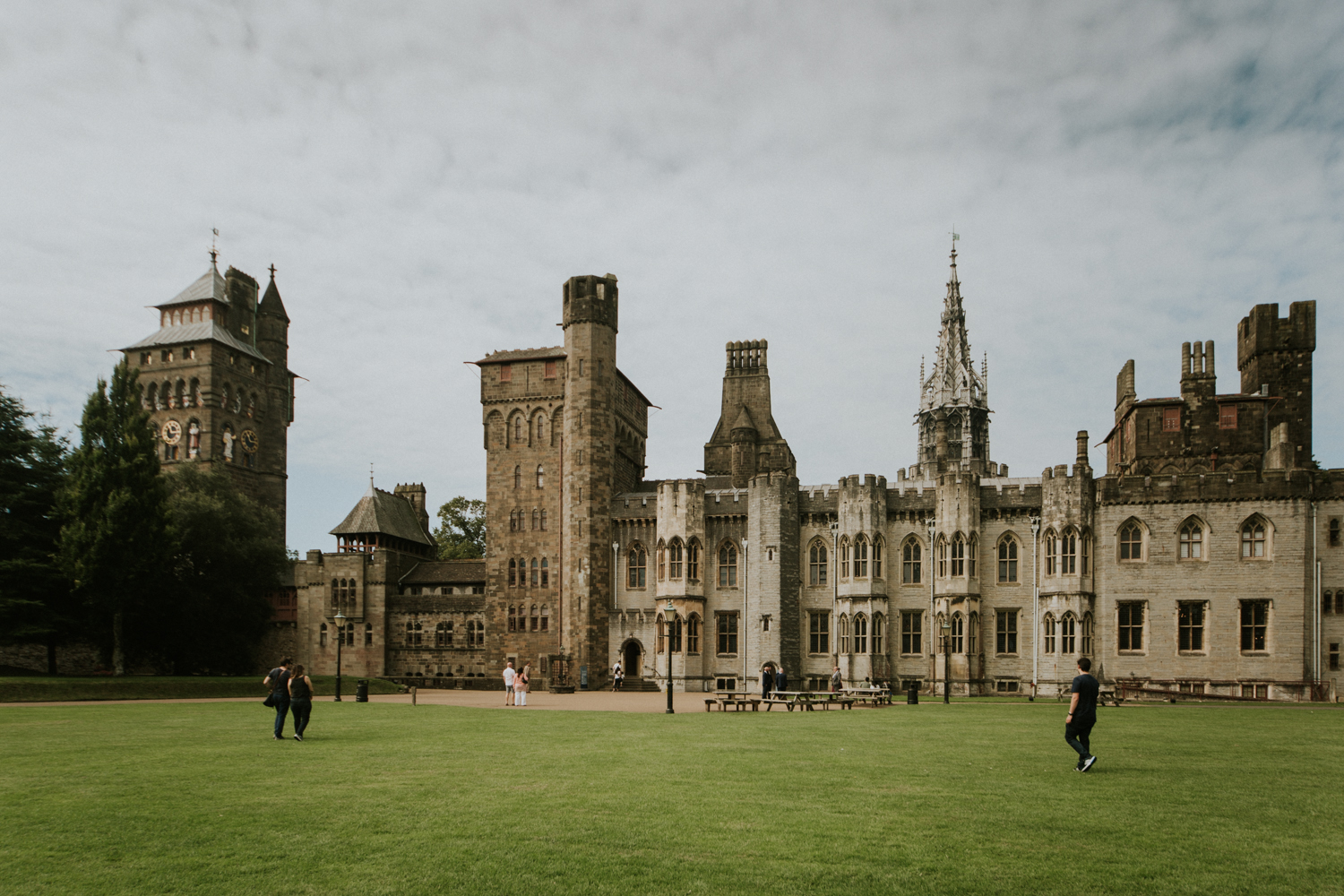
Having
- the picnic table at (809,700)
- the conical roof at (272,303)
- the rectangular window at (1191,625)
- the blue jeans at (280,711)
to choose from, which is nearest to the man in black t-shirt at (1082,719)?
the blue jeans at (280,711)

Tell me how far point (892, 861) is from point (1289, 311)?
2076 inches

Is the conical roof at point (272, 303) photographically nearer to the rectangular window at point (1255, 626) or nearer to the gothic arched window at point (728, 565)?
the gothic arched window at point (728, 565)

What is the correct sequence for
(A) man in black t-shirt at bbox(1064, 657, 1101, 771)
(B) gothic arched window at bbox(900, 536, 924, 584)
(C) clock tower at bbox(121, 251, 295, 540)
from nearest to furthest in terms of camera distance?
(A) man in black t-shirt at bbox(1064, 657, 1101, 771)
(B) gothic arched window at bbox(900, 536, 924, 584)
(C) clock tower at bbox(121, 251, 295, 540)

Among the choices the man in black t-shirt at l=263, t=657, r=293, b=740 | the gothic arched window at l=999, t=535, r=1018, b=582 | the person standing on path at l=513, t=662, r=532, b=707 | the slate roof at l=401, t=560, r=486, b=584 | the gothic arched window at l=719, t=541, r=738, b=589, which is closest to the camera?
the man in black t-shirt at l=263, t=657, r=293, b=740

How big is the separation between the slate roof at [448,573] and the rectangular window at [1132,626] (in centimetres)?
3683

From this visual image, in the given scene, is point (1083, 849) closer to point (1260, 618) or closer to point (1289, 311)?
point (1260, 618)

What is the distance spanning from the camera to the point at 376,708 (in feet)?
101

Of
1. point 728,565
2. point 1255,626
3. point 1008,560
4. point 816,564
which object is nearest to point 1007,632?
point 1008,560

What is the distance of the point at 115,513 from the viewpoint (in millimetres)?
45656

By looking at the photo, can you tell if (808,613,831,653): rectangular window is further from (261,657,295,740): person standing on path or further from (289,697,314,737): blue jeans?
(289,697,314,737): blue jeans

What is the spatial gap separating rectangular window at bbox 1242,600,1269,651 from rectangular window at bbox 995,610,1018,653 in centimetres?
966

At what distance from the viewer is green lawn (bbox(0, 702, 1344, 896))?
8812 mm

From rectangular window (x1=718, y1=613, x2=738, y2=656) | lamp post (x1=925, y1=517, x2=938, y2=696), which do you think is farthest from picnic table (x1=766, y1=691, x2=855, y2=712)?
rectangular window (x1=718, y1=613, x2=738, y2=656)

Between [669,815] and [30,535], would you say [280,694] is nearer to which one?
[669,815]
